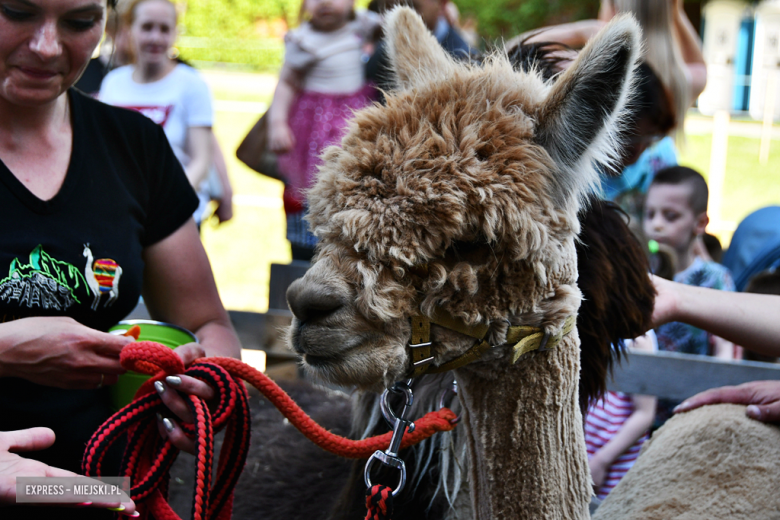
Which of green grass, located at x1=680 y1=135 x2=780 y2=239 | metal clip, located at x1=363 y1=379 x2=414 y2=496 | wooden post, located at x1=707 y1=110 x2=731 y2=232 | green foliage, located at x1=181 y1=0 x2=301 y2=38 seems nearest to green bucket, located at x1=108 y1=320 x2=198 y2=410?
metal clip, located at x1=363 y1=379 x2=414 y2=496

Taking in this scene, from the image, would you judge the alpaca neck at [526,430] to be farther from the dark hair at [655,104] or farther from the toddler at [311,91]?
the toddler at [311,91]

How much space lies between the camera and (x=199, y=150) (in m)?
4.20

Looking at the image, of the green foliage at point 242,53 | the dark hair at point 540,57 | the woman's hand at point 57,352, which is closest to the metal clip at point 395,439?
the woman's hand at point 57,352

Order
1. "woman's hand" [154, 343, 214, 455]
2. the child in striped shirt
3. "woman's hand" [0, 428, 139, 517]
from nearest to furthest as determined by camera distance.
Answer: "woman's hand" [0, 428, 139, 517] → "woman's hand" [154, 343, 214, 455] → the child in striped shirt

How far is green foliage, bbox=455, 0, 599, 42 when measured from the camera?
733 inches

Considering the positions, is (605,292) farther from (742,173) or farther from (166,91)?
(742,173)

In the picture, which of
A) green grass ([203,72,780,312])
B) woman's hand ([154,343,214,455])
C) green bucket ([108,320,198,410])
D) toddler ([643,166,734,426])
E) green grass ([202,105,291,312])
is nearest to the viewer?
woman's hand ([154,343,214,455])

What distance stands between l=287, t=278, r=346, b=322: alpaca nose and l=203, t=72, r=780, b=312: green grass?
2.73 m

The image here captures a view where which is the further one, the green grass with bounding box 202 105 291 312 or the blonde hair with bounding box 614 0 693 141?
the green grass with bounding box 202 105 291 312

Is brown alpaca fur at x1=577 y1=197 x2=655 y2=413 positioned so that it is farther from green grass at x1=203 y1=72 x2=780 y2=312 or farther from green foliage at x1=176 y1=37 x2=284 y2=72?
green foliage at x1=176 y1=37 x2=284 y2=72

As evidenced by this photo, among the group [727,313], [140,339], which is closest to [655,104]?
[727,313]
